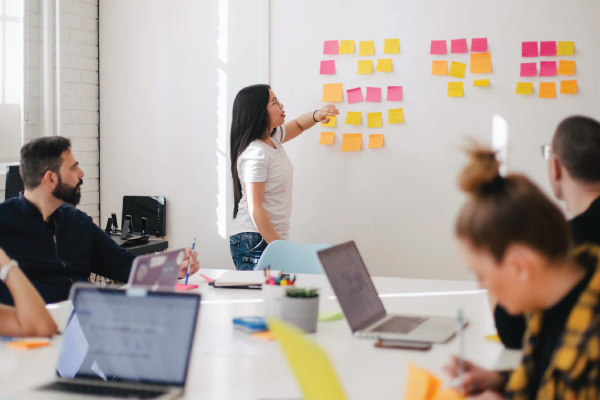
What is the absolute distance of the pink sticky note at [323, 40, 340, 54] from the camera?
378cm

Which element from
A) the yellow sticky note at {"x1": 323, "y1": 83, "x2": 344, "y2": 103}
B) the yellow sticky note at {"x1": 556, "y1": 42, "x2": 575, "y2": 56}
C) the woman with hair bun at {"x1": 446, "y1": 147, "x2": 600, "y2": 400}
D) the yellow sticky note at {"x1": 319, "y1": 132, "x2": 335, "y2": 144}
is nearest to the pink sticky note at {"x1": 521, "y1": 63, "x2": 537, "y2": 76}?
the yellow sticky note at {"x1": 556, "y1": 42, "x2": 575, "y2": 56}

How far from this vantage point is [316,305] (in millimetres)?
1758

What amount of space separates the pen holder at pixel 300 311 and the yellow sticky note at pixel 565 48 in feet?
7.93

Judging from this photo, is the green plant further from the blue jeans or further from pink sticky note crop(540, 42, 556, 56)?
pink sticky note crop(540, 42, 556, 56)

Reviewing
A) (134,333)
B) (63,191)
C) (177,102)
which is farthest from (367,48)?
(134,333)

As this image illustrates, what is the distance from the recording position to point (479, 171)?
1.05 meters

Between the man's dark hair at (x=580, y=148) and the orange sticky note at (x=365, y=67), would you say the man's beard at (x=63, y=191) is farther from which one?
the orange sticky note at (x=365, y=67)

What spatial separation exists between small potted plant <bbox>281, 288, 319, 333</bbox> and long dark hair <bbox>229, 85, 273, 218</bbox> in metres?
1.65

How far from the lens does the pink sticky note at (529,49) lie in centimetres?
347

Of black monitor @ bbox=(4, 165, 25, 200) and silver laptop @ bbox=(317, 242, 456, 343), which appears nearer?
silver laptop @ bbox=(317, 242, 456, 343)

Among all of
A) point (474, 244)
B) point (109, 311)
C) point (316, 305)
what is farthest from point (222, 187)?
point (474, 244)

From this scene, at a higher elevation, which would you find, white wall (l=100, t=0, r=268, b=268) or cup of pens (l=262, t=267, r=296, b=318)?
white wall (l=100, t=0, r=268, b=268)

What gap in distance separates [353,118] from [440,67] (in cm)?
58

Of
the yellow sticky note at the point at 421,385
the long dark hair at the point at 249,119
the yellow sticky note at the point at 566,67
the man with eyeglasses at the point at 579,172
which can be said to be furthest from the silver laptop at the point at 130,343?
the yellow sticky note at the point at 566,67
